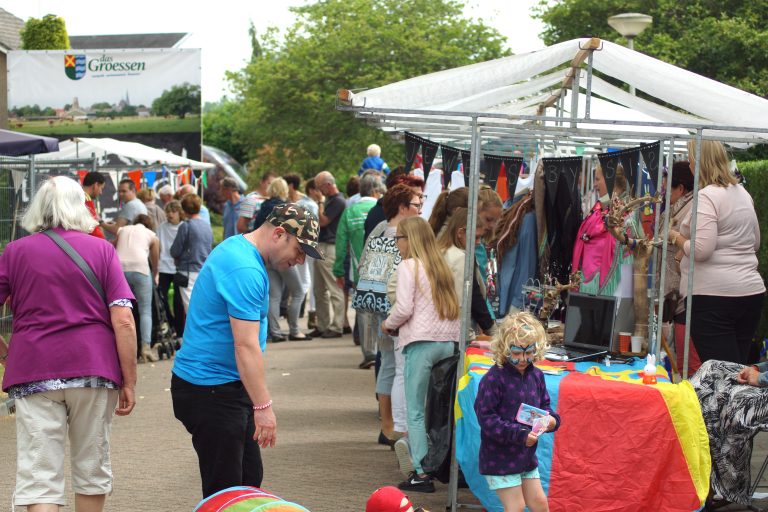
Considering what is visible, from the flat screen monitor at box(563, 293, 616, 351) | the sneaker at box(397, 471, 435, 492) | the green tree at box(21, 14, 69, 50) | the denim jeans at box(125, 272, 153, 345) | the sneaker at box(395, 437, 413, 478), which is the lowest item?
A: the sneaker at box(397, 471, 435, 492)

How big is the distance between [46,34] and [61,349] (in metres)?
24.3

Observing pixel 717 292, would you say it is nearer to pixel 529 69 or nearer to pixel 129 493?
pixel 529 69

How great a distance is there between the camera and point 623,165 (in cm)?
695

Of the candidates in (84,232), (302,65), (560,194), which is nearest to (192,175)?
(302,65)

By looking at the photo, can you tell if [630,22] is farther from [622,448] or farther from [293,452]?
[622,448]

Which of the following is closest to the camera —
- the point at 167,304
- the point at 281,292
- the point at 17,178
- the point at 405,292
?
the point at 405,292

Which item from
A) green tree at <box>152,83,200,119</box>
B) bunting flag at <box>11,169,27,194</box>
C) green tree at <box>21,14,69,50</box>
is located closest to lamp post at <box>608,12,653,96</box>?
bunting flag at <box>11,169,27,194</box>

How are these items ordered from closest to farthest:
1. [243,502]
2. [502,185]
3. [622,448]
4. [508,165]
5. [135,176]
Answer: [243,502] → [622,448] → [508,165] → [502,185] → [135,176]

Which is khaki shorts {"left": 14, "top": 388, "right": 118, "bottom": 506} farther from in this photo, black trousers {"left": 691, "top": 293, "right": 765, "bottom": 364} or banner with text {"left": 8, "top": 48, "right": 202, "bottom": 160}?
banner with text {"left": 8, "top": 48, "right": 202, "bottom": 160}

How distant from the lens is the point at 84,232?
521cm

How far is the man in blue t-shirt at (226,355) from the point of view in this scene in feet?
15.6

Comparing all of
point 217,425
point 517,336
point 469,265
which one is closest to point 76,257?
point 217,425

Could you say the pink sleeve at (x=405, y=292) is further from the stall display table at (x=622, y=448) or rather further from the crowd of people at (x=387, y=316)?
the stall display table at (x=622, y=448)

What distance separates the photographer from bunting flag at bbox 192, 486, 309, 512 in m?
4.36
